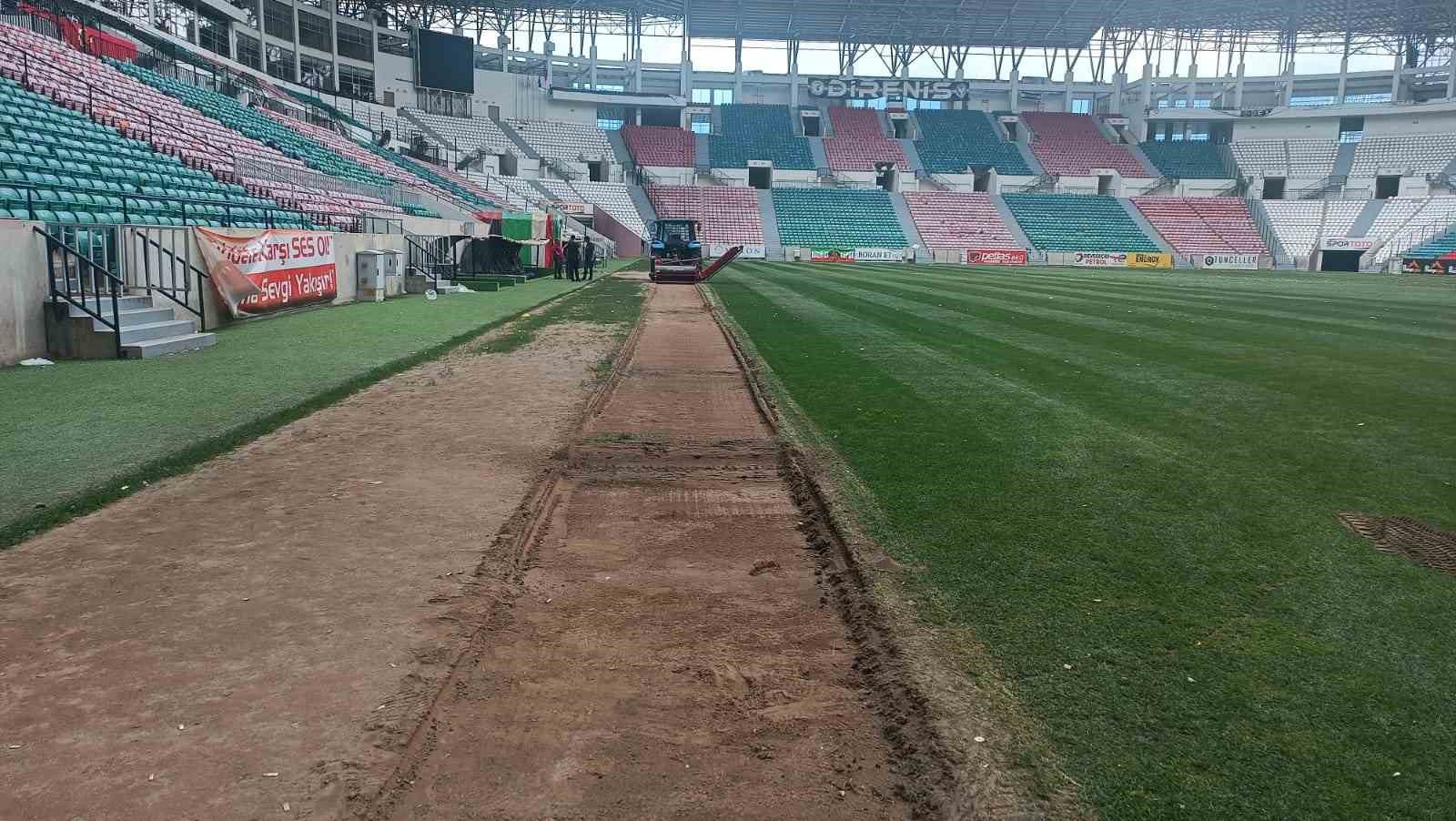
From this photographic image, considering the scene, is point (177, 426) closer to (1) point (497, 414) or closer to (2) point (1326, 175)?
(1) point (497, 414)

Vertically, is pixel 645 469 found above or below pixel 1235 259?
below

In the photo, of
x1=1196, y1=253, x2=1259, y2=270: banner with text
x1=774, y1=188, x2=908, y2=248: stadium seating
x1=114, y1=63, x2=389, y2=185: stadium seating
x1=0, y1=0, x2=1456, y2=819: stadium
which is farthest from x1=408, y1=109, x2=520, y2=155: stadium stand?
x1=1196, y1=253, x2=1259, y2=270: banner with text

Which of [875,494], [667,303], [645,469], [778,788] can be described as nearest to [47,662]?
[778,788]

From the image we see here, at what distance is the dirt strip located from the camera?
276cm

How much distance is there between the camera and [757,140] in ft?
233

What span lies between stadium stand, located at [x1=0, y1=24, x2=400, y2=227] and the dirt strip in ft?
64.2

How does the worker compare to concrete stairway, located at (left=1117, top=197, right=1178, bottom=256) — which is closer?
the worker

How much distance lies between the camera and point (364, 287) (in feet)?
74.3

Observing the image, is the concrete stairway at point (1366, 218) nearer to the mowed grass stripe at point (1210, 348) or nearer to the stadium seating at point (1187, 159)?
the stadium seating at point (1187, 159)

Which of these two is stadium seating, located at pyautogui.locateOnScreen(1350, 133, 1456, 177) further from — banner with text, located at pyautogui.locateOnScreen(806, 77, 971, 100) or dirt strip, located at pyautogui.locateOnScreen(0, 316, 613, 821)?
dirt strip, located at pyautogui.locateOnScreen(0, 316, 613, 821)

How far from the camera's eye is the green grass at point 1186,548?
2783mm

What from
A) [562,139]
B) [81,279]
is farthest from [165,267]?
[562,139]

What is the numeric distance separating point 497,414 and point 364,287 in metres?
15.9

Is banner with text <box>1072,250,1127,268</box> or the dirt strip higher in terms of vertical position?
banner with text <box>1072,250,1127,268</box>
